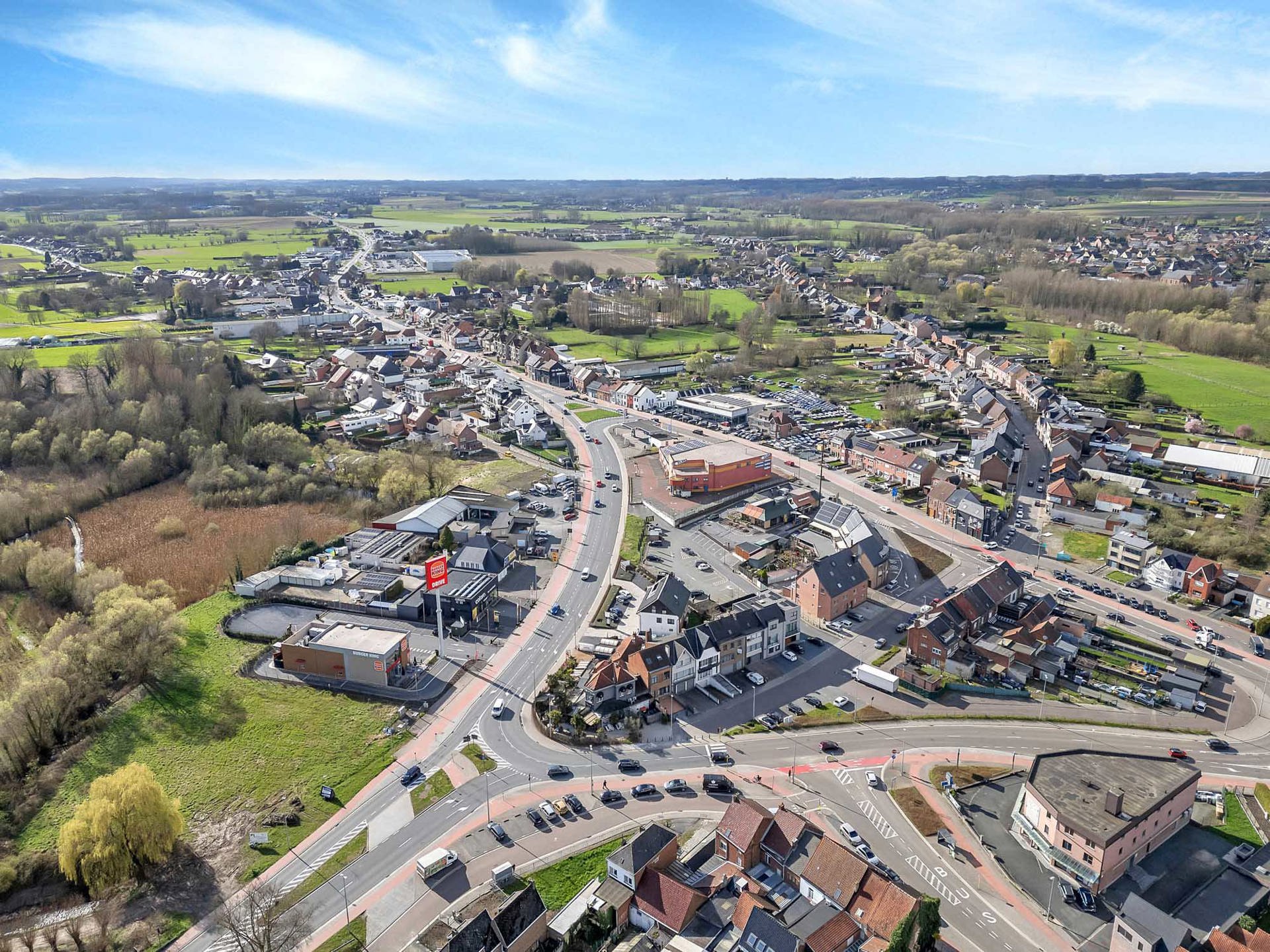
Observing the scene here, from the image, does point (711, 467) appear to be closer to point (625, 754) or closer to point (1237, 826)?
point (625, 754)

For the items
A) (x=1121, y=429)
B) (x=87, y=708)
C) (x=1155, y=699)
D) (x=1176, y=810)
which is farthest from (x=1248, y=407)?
(x=87, y=708)

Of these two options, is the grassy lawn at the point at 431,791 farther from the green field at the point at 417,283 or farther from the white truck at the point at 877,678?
the green field at the point at 417,283

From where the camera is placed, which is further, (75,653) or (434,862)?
(75,653)

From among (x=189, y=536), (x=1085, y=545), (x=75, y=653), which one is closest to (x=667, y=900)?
(x=75, y=653)

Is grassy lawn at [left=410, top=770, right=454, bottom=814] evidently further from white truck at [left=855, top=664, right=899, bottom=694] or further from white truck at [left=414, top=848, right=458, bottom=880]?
white truck at [left=855, top=664, right=899, bottom=694]

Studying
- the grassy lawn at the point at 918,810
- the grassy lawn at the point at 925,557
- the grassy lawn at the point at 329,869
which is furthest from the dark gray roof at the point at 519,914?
the grassy lawn at the point at 925,557

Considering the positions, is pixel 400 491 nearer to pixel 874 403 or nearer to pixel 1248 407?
pixel 874 403
